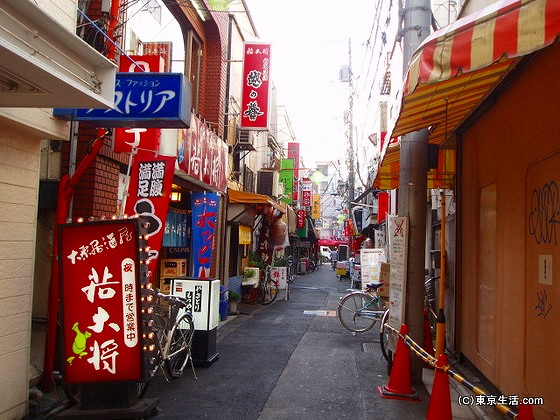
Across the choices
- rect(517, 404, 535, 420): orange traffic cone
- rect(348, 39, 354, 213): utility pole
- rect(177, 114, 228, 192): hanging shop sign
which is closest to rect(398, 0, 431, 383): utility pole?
rect(517, 404, 535, 420): orange traffic cone

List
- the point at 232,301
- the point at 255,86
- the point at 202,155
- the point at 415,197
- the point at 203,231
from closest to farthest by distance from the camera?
the point at 415,197, the point at 203,231, the point at 202,155, the point at 232,301, the point at 255,86

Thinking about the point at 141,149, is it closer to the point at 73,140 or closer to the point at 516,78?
the point at 73,140

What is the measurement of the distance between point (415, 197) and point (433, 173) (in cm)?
298

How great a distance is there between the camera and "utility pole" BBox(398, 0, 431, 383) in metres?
7.02

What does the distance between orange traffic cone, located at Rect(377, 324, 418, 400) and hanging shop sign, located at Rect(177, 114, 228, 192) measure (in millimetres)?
5317

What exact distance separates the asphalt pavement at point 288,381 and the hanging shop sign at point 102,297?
37.9 inches

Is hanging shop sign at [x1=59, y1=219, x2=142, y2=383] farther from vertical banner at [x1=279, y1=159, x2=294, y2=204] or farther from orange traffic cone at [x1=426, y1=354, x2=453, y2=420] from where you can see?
vertical banner at [x1=279, y1=159, x2=294, y2=204]

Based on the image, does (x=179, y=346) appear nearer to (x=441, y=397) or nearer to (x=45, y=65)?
(x=441, y=397)

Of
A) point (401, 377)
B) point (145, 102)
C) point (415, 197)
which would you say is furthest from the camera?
point (415, 197)

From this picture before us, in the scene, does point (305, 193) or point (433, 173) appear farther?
point (305, 193)

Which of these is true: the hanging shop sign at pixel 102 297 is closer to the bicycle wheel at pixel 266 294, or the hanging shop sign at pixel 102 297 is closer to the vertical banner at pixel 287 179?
the bicycle wheel at pixel 266 294

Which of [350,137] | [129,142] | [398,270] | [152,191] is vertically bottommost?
[398,270]

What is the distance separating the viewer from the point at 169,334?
6.71 m

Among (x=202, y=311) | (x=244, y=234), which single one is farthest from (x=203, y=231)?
(x=244, y=234)
